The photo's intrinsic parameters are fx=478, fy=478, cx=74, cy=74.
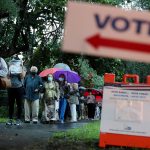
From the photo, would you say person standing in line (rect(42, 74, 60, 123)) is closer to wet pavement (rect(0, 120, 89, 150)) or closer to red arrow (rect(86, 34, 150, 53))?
wet pavement (rect(0, 120, 89, 150))

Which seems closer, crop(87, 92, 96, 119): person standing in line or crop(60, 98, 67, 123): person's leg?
crop(60, 98, 67, 123): person's leg

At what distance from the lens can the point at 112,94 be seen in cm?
829

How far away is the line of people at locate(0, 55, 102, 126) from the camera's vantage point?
13633mm

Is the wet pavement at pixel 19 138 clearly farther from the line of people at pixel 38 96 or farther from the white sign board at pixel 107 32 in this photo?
the white sign board at pixel 107 32

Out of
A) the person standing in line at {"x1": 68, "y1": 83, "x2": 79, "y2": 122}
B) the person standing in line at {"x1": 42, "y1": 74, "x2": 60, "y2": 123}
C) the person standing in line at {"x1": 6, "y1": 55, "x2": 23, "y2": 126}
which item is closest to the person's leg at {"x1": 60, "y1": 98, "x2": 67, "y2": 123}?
the person standing in line at {"x1": 42, "y1": 74, "x2": 60, "y2": 123}

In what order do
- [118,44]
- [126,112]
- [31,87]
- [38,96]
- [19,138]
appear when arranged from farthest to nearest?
[38,96] < [31,87] < [19,138] < [126,112] < [118,44]

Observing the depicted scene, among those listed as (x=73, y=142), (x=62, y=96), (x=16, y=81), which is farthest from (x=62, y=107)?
(x=73, y=142)

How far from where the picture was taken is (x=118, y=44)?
247cm

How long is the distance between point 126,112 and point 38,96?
635 centimetres

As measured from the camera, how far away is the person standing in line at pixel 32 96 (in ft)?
45.9

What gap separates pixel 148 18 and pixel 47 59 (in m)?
22.4

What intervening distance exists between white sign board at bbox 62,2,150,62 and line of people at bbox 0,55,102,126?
10.3m

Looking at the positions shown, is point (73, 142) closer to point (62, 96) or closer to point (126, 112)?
point (126, 112)

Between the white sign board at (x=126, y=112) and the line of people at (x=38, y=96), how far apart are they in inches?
190
